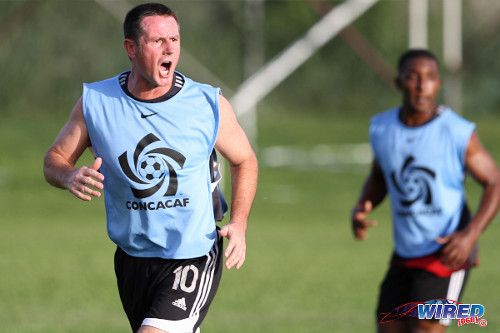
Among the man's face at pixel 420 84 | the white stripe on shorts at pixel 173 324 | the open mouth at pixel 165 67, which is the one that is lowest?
the white stripe on shorts at pixel 173 324

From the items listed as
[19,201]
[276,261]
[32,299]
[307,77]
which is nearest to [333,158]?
[307,77]

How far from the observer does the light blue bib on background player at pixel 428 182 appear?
21.9 ft

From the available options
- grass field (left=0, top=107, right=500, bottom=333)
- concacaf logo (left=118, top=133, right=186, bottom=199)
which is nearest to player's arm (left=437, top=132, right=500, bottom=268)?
concacaf logo (left=118, top=133, right=186, bottom=199)

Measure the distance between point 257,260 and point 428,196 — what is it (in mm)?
7855

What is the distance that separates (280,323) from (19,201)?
40.0 feet

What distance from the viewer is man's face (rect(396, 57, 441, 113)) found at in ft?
22.5

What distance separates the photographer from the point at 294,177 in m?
24.2

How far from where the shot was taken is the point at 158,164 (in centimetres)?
530

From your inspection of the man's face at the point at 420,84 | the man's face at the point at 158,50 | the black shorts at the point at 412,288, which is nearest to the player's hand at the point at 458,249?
the black shorts at the point at 412,288

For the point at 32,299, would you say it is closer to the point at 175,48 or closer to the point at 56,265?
the point at 56,265

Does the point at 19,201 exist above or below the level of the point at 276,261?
above

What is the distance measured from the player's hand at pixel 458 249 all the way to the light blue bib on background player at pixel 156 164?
6.08ft

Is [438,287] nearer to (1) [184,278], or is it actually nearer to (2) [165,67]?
(1) [184,278]

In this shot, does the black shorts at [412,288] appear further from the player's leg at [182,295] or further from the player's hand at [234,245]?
the player's hand at [234,245]
